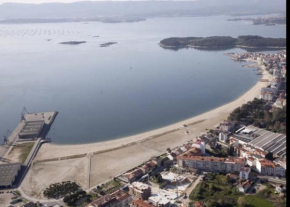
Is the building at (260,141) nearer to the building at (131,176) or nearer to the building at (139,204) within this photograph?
the building at (131,176)

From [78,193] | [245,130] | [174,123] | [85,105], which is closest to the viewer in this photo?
[78,193]

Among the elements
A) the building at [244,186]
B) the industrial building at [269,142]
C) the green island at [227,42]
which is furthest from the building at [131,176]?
the green island at [227,42]

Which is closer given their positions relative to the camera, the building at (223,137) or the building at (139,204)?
the building at (139,204)

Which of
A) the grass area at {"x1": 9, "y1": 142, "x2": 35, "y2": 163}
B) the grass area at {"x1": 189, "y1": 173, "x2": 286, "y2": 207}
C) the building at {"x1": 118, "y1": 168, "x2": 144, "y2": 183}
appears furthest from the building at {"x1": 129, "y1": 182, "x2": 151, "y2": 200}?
the grass area at {"x1": 9, "y1": 142, "x2": 35, "y2": 163}

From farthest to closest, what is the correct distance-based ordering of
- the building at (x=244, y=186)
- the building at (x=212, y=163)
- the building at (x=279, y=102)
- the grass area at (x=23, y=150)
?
the building at (x=279, y=102) → the grass area at (x=23, y=150) → the building at (x=212, y=163) → the building at (x=244, y=186)

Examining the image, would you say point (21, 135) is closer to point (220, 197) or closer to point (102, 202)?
point (102, 202)

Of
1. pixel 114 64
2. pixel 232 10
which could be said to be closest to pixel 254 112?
pixel 114 64
